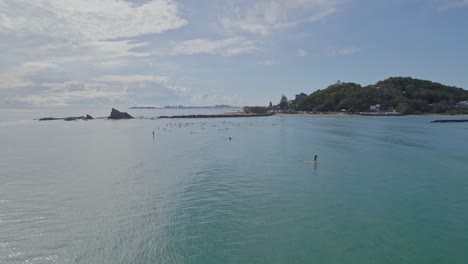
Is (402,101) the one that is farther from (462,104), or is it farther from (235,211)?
(235,211)

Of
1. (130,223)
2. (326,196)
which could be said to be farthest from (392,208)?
(130,223)

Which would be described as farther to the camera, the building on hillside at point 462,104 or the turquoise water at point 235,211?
the building on hillside at point 462,104

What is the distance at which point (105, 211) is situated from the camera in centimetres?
2164

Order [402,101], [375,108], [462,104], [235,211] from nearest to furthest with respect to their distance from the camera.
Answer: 1. [235,211]
2. [375,108]
3. [462,104]
4. [402,101]

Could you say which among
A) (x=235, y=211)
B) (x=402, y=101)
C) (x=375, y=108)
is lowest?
(x=235, y=211)

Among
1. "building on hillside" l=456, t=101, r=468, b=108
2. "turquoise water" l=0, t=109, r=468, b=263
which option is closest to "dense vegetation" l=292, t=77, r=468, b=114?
"building on hillside" l=456, t=101, r=468, b=108

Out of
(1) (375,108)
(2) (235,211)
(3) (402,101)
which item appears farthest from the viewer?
(3) (402,101)

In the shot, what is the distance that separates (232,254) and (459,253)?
11276 mm

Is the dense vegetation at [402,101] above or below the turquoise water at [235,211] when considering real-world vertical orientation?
above

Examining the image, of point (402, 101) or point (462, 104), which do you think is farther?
point (402, 101)

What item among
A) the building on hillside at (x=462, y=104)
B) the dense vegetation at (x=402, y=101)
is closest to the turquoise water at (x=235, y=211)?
the dense vegetation at (x=402, y=101)

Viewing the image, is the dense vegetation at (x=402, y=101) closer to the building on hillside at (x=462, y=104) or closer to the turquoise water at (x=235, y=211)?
the building on hillside at (x=462, y=104)

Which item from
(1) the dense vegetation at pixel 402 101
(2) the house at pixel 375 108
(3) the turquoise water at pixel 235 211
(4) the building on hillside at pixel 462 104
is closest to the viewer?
(3) the turquoise water at pixel 235 211

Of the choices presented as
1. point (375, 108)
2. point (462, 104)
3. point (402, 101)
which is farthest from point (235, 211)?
point (462, 104)
